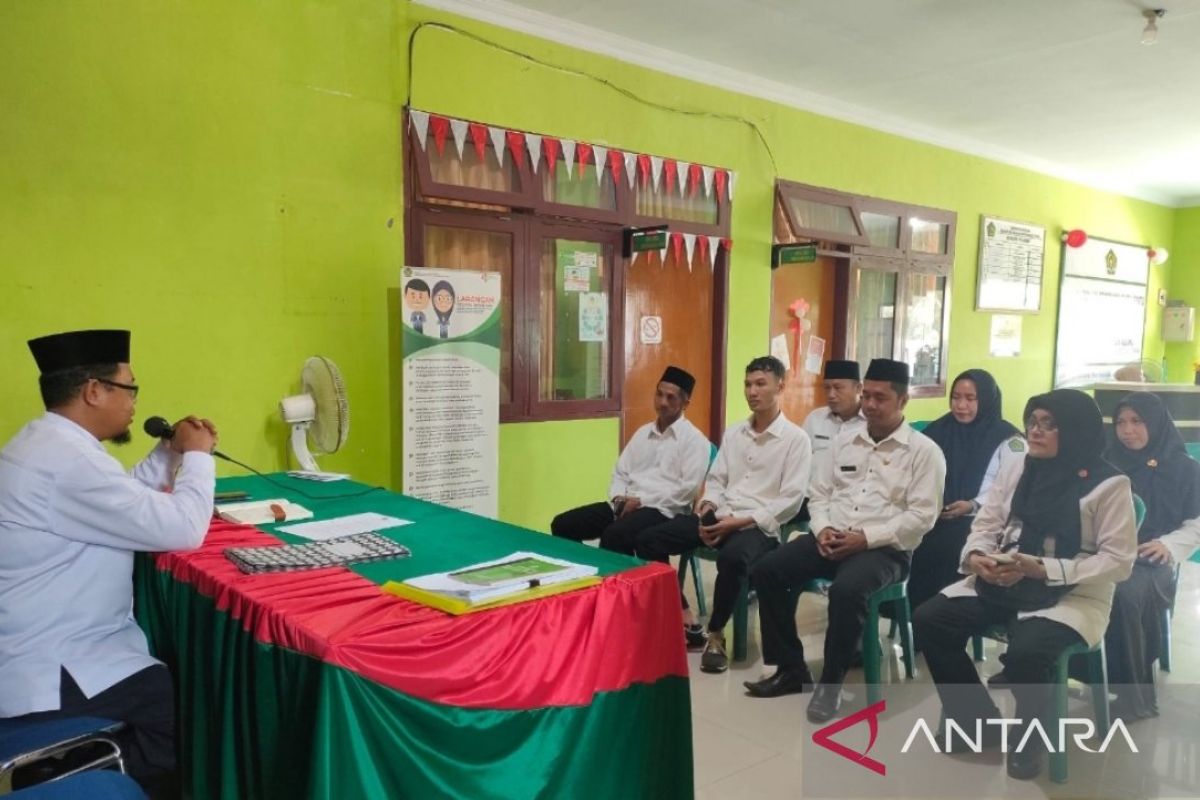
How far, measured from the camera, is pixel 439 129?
161 inches

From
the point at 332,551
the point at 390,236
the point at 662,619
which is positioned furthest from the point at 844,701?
the point at 390,236

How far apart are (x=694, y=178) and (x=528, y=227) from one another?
124 centimetres

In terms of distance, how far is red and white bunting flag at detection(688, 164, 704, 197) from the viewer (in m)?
5.10

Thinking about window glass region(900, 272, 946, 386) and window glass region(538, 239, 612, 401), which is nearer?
window glass region(538, 239, 612, 401)

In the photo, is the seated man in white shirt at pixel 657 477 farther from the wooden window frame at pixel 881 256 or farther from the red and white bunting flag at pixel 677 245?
the wooden window frame at pixel 881 256

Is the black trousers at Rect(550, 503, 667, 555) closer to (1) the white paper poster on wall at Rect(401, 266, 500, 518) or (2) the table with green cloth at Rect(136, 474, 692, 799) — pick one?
(1) the white paper poster on wall at Rect(401, 266, 500, 518)

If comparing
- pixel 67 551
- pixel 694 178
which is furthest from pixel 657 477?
pixel 67 551

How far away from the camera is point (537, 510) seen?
15.2 ft

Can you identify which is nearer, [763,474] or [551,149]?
[763,474]

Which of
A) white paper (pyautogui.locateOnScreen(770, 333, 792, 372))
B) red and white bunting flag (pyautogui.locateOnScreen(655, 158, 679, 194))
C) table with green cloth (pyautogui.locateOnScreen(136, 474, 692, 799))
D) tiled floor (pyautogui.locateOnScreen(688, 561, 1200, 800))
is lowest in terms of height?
tiled floor (pyautogui.locateOnScreen(688, 561, 1200, 800))

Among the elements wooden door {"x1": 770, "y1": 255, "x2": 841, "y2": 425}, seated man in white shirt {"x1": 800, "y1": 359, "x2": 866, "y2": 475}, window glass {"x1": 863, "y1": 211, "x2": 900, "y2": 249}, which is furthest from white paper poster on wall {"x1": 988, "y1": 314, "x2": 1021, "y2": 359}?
seated man in white shirt {"x1": 800, "y1": 359, "x2": 866, "y2": 475}

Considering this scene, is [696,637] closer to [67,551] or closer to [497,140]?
[67,551]

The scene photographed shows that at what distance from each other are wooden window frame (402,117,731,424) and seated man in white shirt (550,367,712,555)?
29.4 inches

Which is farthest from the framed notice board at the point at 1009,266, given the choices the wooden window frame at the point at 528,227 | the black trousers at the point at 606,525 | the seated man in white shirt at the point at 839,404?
the black trousers at the point at 606,525
